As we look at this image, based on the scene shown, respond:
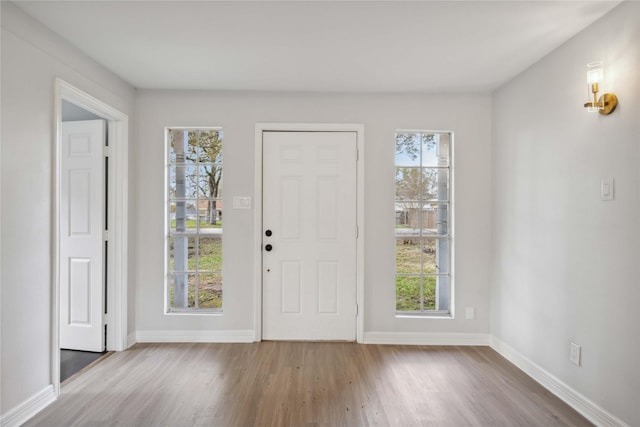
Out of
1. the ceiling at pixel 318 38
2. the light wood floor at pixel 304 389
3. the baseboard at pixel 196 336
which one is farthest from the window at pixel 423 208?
the baseboard at pixel 196 336

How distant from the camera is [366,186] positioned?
3.29 meters

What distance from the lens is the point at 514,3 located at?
1911 mm

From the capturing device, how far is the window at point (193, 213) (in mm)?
3357

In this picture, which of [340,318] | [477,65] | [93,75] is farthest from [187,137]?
[477,65]

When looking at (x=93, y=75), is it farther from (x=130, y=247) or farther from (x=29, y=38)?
(x=130, y=247)

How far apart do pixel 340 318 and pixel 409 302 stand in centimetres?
73

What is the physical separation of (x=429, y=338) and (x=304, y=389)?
1.45 metres

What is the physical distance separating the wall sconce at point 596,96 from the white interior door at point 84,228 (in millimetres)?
3648

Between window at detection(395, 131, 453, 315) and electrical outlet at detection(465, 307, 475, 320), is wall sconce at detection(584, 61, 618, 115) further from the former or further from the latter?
electrical outlet at detection(465, 307, 475, 320)

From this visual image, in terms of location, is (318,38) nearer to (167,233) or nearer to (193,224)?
(193,224)

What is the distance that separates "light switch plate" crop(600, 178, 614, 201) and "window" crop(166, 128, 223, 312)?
2.95 metres

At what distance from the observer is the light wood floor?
2.09 metres

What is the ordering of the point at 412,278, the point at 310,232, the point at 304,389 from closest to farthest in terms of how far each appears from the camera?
the point at 304,389, the point at 310,232, the point at 412,278

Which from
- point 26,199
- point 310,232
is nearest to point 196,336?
point 310,232
